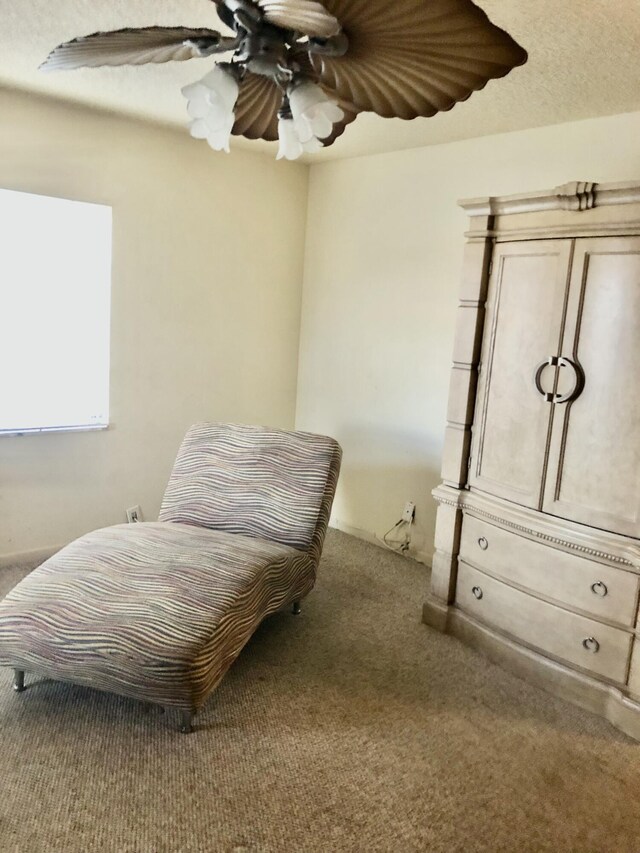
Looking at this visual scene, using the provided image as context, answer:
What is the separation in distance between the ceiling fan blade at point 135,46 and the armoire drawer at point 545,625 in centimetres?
215

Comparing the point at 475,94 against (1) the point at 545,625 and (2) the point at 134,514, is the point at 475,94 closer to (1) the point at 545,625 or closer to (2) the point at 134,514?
(1) the point at 545,625

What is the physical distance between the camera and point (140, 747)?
1991mm

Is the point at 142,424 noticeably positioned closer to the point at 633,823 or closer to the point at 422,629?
the point at 422,629

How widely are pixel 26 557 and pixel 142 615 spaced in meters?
1.62

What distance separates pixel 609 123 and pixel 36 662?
121 inches

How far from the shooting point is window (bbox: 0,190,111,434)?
3090mm

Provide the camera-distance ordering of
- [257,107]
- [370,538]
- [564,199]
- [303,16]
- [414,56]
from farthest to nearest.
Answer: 1. [370,538]
2. [564,199]
3. [257,107]
4. [414,56]
5. [303,16]

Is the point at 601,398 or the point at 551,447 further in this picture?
the point at 551,447

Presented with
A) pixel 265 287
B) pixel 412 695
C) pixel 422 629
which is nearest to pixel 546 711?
pixel 412 695

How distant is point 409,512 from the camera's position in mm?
3732

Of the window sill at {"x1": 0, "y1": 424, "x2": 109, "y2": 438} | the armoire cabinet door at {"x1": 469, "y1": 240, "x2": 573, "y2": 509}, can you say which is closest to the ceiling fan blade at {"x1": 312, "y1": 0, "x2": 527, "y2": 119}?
the armoire cabinet door at {"x1": 469, "y1": 240, "x2": 573, "y2": 509}

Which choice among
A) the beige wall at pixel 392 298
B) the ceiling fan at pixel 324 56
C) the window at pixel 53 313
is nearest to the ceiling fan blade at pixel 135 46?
the ceiling fan at pixel 324 56

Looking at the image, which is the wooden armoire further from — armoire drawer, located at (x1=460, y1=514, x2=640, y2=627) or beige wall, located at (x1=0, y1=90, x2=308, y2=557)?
beige wall, located at (x1=0, y1=90, x2=308, y2=557)

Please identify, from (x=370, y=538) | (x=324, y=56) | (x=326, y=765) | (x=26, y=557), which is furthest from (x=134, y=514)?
(x=324, y=56)
